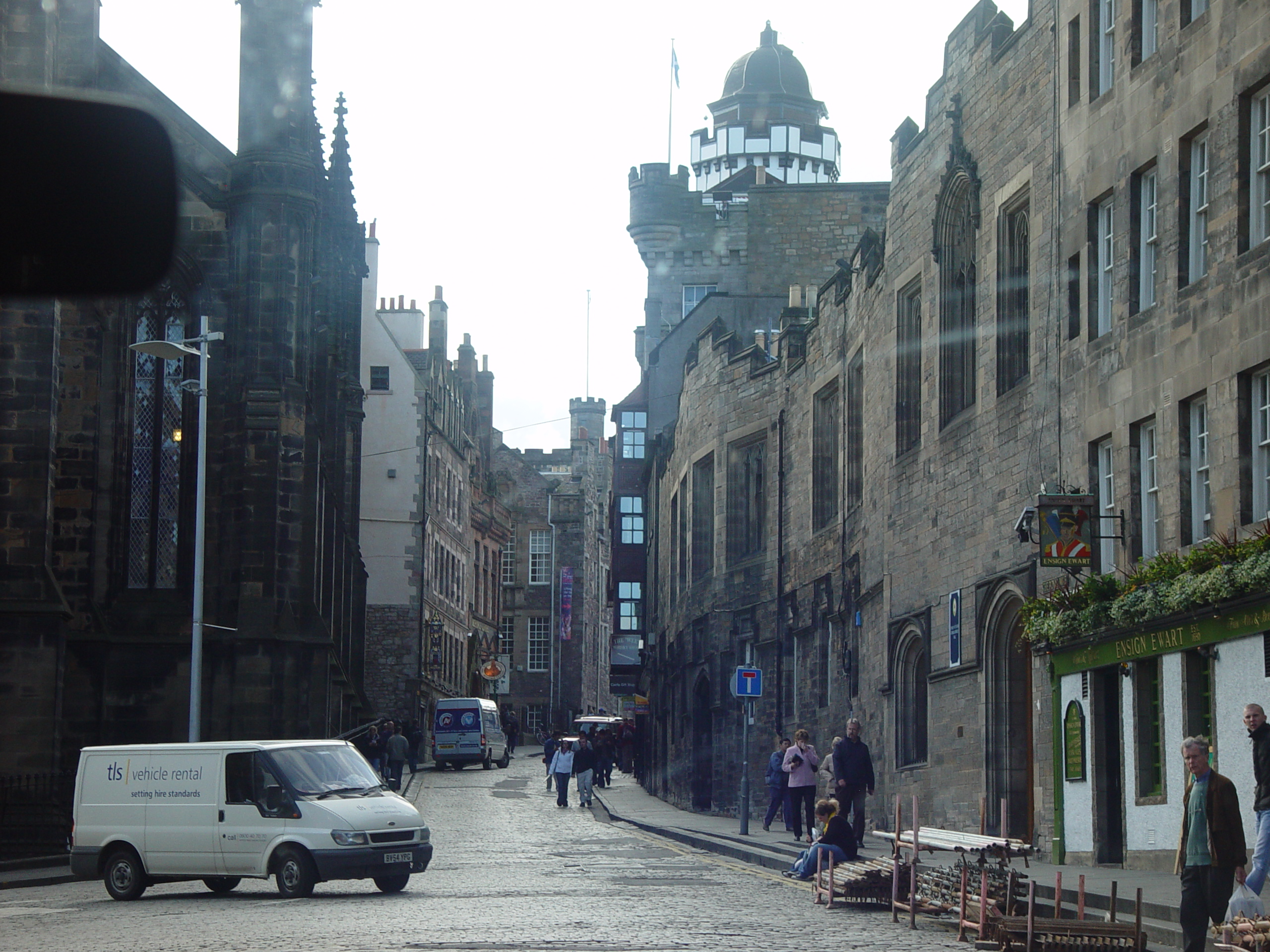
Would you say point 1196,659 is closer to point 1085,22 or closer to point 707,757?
point 1085,22

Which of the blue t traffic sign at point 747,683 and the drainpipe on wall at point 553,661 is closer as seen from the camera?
the blue t traffic sign at point 747,683

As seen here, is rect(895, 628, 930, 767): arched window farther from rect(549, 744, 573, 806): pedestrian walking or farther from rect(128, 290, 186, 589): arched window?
rect(128, 290, 186, 589): arched window

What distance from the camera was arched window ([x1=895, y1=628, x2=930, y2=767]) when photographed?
94.5 feet

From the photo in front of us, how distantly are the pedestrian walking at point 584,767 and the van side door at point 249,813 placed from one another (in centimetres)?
2112

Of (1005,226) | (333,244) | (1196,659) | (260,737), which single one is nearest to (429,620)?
(333,244)

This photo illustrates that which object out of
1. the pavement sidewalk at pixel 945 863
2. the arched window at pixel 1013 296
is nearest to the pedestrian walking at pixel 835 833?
the pavement sidewalk at pixel 945 863

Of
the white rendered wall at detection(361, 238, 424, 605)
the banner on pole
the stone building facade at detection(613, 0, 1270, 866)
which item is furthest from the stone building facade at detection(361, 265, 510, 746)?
the stone building facade at detection(613, 0, 1270, 866)

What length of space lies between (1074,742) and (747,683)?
7.51 meters

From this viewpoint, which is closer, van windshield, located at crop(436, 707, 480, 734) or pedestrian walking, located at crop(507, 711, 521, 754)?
van windshield, located at crop(436, 707, 480, 734)

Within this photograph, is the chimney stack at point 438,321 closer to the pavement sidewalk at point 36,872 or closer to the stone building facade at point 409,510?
the stone building facade at point 409,510

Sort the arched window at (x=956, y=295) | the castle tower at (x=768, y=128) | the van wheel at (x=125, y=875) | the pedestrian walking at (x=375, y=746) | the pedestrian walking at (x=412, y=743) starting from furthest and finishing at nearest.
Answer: the castle tower at (x=768, y=128), the pedestrian walking at (x=412, y=743), the pedestrian walking at (x=375, y=746), the arched window at (x=956, y=295), the van wheel at (x=125, y=875)

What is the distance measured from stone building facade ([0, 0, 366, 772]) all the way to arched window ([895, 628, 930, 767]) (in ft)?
31.6

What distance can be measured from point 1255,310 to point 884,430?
13266mm

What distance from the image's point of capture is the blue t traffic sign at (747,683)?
28219 millimetres
